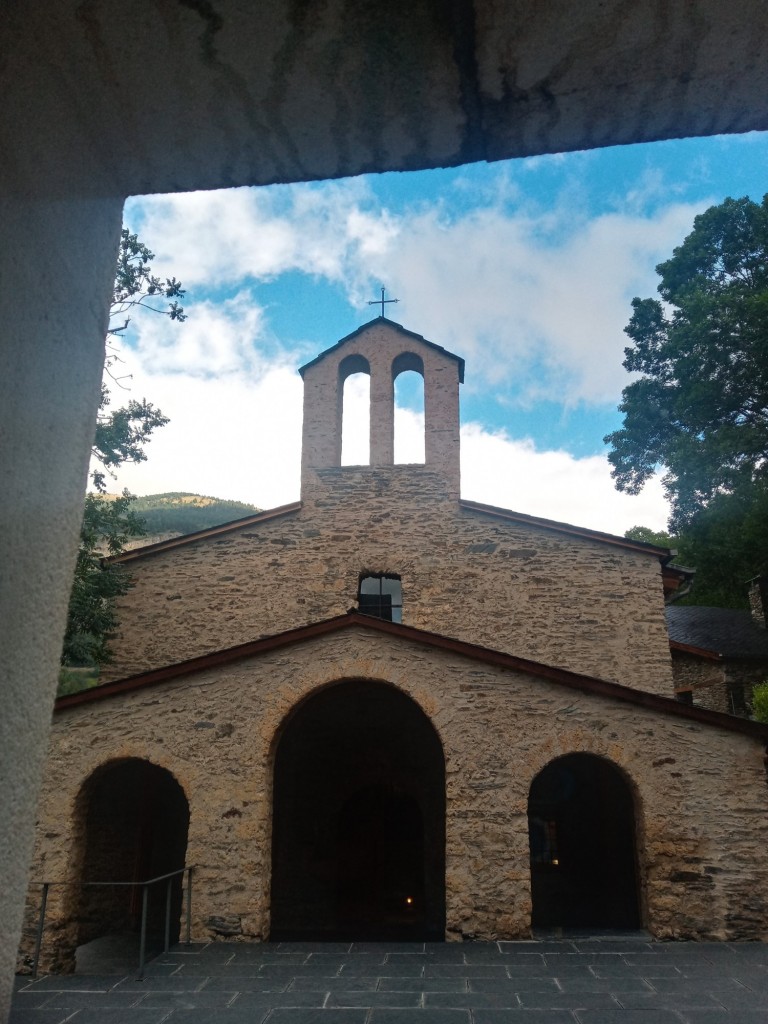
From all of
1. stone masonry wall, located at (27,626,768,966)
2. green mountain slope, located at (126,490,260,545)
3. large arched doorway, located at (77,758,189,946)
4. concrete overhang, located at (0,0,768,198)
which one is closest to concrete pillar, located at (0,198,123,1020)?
concrete overhang, located at (0,0,768,198)

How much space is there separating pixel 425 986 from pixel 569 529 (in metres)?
7.85

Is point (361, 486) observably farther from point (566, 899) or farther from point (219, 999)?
point (219, 999)

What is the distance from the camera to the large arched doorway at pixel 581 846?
1050 centimetres

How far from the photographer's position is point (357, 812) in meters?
11.7

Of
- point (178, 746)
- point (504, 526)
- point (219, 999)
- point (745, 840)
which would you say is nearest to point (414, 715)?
point (504, 526)

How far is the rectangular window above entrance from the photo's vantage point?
12.2m

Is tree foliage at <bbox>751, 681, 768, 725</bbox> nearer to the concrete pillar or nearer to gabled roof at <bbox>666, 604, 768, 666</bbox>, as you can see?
gabled roof at <bbox>666, 604, 768, 666</bbox>

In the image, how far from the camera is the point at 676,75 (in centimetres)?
116

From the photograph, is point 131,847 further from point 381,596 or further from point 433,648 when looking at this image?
point 433,648

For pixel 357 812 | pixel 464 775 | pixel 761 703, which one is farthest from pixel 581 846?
pixel 761 703

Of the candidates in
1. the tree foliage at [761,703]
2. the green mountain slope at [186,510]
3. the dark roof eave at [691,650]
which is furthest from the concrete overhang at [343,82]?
the green mountain slope at [186,510]

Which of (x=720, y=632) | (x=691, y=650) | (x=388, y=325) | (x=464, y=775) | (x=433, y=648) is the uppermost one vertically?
(x=388, y=325)

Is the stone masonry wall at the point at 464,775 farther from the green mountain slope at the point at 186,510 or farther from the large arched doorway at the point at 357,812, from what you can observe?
the green mountain slope at the point at 186,510

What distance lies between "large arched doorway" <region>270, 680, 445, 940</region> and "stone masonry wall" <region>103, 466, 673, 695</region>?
1.64m
